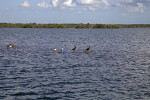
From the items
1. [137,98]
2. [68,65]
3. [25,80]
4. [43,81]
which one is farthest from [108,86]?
[68,65]

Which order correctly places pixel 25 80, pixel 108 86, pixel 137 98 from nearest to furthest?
1. pixel 137 98
2. pixel 108 86
3. pixel 25 80

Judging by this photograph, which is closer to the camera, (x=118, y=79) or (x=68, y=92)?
(x=68, y=92)

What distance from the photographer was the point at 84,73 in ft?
74.4

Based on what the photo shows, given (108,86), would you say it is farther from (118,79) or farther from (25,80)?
(25,80)

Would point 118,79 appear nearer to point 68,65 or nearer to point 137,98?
point 137,98

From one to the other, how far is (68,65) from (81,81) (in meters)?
6.61

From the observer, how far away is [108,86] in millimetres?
18672

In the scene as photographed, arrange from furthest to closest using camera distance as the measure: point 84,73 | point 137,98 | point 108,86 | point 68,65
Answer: point 68,65 → point 84,73 → point 108,86 → point 137,98

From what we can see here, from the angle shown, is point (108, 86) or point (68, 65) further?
point (68, 65)

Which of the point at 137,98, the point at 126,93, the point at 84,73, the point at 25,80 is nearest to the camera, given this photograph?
the point at 137,98

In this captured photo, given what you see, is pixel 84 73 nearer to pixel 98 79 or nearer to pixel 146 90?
pixel 98 79

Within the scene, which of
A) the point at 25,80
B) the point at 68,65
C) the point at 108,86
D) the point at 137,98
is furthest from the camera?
the point at 68,65

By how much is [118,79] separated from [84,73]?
3267 mm

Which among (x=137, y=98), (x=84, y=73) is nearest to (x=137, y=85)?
(x=137, y=98)
